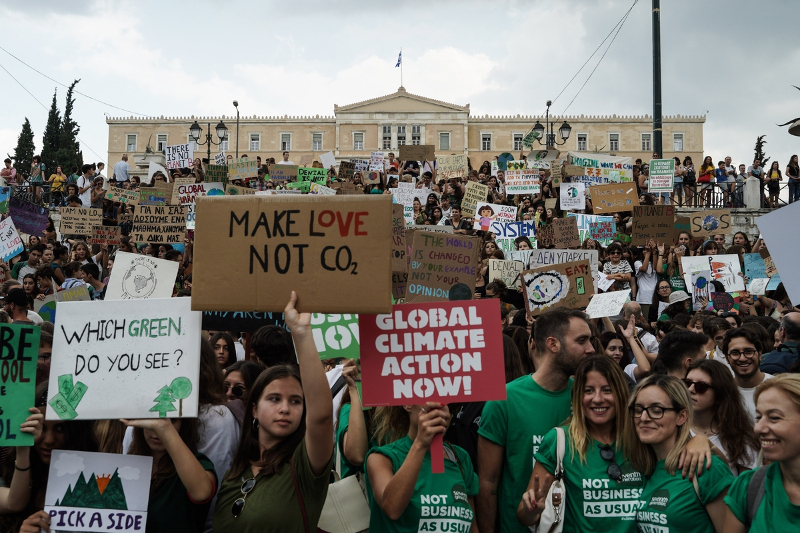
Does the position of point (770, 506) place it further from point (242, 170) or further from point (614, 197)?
point (242, 170)

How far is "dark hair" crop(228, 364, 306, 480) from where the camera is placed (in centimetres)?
317

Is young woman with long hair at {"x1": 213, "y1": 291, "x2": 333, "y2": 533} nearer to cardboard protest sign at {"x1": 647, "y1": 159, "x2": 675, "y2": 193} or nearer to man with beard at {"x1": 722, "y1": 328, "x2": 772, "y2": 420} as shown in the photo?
man with beard at {"x1": 722, "y1": 328, "x2": 772, "y2": 420}

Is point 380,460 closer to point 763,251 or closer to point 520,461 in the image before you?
point 520,461

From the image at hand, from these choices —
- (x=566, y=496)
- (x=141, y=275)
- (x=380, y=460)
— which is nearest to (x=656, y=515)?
(x=566, y=496)

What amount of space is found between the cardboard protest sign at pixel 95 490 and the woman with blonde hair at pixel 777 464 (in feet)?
7.57

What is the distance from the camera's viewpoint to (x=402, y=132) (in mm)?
75188

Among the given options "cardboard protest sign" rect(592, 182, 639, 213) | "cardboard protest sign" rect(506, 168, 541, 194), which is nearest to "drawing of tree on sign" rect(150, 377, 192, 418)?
"cardboard protest sign" rect(592, 182, 639, 213)

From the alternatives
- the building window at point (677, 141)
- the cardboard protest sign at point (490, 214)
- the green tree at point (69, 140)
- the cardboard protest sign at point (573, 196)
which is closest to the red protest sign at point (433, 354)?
the cardboard protest sign at point (490, 214)

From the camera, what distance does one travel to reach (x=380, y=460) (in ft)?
10.2

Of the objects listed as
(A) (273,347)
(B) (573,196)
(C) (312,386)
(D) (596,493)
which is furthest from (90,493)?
(B) (573,196)

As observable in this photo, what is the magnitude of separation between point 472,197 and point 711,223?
4.42 metres

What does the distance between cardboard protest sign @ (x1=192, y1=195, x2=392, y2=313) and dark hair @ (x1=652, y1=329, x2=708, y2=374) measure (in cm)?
255

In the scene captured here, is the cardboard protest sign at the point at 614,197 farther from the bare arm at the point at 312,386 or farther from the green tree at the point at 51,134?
the green tree at the point at 51,134

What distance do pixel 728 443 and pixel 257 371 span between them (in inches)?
95.3
